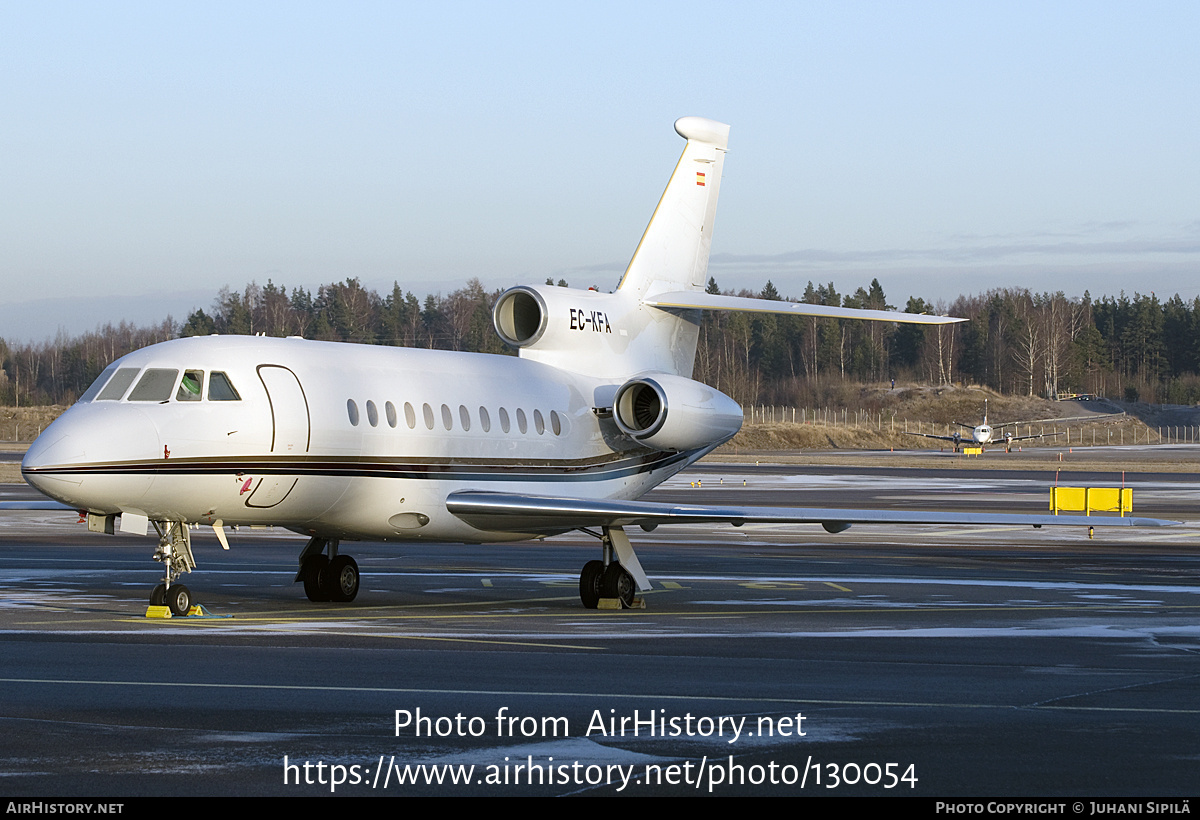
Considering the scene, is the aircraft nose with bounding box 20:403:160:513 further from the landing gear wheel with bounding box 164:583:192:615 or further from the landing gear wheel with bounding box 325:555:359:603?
the landing gear wheel with bounding box 325:555:359:603

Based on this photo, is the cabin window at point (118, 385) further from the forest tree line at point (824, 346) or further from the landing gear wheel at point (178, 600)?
the forest tree line at point (824, 346)

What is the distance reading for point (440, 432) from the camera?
1886cm

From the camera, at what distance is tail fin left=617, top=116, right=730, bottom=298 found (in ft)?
78.1

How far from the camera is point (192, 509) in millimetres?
16281

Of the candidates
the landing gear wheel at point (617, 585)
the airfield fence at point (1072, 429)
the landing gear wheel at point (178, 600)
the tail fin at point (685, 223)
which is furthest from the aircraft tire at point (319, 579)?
the airfield fence at point (1072, 429)

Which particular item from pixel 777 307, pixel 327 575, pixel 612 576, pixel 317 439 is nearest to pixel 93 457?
pixel 317 439

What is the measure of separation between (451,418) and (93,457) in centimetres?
516

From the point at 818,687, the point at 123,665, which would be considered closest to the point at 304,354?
the point at 123,665

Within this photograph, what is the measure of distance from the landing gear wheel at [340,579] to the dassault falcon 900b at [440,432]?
23 millimetres

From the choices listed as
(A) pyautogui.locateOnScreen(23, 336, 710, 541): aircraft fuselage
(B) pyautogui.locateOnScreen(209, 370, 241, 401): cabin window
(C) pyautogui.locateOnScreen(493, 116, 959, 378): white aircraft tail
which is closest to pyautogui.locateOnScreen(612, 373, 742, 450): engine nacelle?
(A) pyautogui.locateOnScreen(23, 336, 710, 541): aircraft fuselage

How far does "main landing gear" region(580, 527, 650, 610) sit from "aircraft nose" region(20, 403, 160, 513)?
585cm

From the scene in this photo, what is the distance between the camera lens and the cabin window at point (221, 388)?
16609 millimetres
